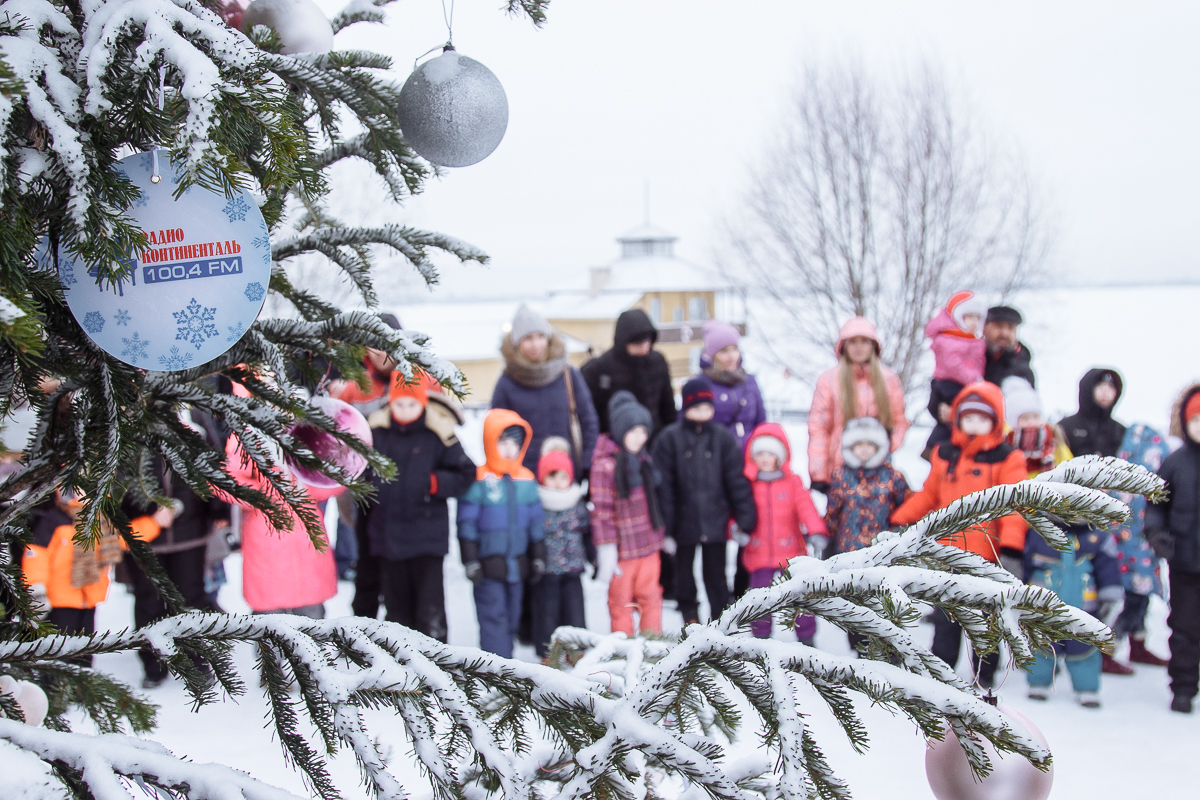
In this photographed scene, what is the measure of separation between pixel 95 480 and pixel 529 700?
0.61 m

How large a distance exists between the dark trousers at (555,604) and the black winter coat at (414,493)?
2.23ft

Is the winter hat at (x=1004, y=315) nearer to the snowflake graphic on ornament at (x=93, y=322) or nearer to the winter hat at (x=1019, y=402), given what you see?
the winter hat at (x=1019, y=402)

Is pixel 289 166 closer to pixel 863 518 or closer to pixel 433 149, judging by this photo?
pixel 433 149

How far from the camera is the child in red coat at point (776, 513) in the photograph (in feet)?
16.6

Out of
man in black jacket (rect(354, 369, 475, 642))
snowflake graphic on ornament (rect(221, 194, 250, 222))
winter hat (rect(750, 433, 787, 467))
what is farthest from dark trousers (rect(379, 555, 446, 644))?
snowflake graphic on ornament (rect(221, 194, 250, 222))

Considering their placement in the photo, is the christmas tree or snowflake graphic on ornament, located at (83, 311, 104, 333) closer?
the christmas tree

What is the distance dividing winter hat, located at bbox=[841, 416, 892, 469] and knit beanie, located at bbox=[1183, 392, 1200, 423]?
4.83 feet

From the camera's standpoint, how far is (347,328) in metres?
1.38

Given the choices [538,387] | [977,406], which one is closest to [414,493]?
[538,387]

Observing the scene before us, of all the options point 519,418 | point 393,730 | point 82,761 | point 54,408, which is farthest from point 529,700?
point 519,418

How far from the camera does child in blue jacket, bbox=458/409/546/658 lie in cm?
473

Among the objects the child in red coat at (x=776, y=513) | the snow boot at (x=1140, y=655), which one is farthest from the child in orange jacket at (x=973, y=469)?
the snow boot at (x=1140, y=655)

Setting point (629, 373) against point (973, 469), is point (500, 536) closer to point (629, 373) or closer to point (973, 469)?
point (629, 373)

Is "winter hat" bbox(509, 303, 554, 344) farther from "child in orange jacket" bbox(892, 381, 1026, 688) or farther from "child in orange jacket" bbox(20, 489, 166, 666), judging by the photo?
"child in orange jacket" bbox(892, 381, 1026, 688)
